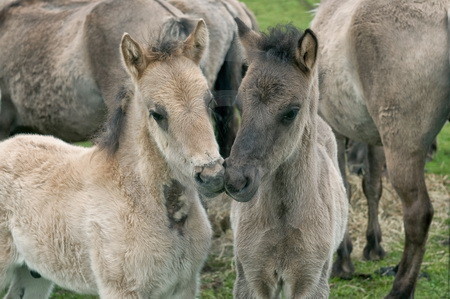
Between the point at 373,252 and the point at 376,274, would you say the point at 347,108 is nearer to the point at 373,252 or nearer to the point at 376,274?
the point at 376,274

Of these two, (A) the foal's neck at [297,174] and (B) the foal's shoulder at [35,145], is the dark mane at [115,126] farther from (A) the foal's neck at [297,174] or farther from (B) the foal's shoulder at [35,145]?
(A) the foal's neck at [297,174]

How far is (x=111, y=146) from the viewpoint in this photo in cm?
536

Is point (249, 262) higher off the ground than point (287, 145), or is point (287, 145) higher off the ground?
point (287, 145)

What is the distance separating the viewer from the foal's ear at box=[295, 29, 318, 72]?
17.0 feet

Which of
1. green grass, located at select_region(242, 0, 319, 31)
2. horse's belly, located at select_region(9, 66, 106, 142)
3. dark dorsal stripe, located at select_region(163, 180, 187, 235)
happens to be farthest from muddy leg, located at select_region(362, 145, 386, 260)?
green grass, located at select_region(242, 0, 319, 31)

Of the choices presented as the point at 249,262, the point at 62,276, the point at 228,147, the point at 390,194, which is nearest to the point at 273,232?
the point at 249,262

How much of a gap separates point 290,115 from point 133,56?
0.99m

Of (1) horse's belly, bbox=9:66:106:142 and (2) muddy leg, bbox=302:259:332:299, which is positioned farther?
(1) horse's belly, bbox=9:66:106:142

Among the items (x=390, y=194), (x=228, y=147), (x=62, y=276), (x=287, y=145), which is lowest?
(x=390, y=194)

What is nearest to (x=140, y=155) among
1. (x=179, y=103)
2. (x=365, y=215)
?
(x=179, y=103)

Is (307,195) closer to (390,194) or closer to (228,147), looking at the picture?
(228,147)

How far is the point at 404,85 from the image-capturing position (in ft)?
22.2

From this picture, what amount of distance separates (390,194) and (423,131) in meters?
3.87

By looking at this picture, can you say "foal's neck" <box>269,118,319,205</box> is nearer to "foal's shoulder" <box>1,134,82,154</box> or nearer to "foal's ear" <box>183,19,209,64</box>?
"foal's ear" <box>183,19,209,64</box>
